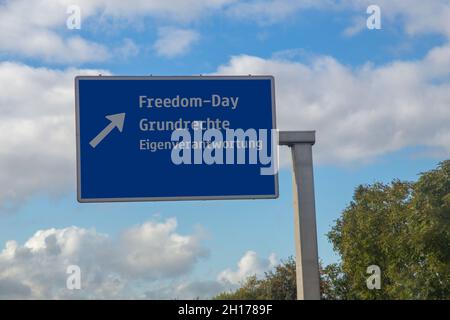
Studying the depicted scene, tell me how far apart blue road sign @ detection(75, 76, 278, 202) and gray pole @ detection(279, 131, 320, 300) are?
44 centimetres

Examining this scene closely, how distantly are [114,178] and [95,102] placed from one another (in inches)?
62.7

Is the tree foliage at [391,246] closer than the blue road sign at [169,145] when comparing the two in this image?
No

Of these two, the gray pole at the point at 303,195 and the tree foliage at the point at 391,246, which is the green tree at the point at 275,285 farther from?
the gray pole at the point at 303,195

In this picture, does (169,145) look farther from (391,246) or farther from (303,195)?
(391,246)

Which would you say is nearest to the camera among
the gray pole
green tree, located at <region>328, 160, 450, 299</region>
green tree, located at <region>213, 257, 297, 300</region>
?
the gray pole

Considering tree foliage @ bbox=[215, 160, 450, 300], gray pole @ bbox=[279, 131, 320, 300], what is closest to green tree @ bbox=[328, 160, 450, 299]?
tree foliage @ bbox=[215, 160, 450, 300]

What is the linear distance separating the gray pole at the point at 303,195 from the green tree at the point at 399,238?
4528 cm

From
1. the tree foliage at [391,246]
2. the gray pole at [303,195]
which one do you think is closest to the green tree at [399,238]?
the tree foliage at [391,246]

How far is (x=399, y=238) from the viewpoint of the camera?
67062 mm

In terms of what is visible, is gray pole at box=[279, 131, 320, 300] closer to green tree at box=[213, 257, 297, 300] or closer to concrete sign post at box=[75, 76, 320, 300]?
concrete sign post at box=[75, 76, 320, 300]

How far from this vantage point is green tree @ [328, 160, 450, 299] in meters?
62.2

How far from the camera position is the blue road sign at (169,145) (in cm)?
1705

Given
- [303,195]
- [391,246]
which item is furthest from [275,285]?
[303,195]

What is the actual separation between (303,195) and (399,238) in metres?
51.7
